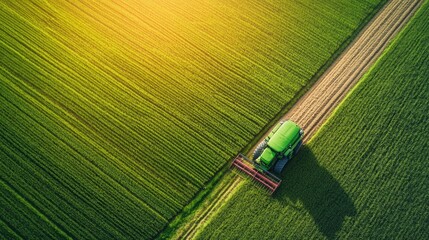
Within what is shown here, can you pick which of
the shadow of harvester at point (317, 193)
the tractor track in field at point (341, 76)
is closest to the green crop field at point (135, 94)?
the tractor track in field at point (341, 76)

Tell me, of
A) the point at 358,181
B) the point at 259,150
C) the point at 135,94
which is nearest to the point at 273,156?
the point at 259,150

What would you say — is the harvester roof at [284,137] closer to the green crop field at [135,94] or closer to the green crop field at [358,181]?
the green crop field at [358,181]

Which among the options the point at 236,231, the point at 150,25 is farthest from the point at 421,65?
the point at 150,25

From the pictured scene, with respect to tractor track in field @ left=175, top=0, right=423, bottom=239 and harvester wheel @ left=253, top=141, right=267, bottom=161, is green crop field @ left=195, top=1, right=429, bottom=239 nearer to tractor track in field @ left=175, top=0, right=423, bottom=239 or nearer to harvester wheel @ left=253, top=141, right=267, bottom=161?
tractor track in field @ left=175, top=0, right=423, bottom=239

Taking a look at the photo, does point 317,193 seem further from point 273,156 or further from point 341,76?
point 341,76

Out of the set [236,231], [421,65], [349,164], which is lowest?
[236,231]

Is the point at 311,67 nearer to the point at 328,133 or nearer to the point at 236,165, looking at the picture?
the point at 328,133
